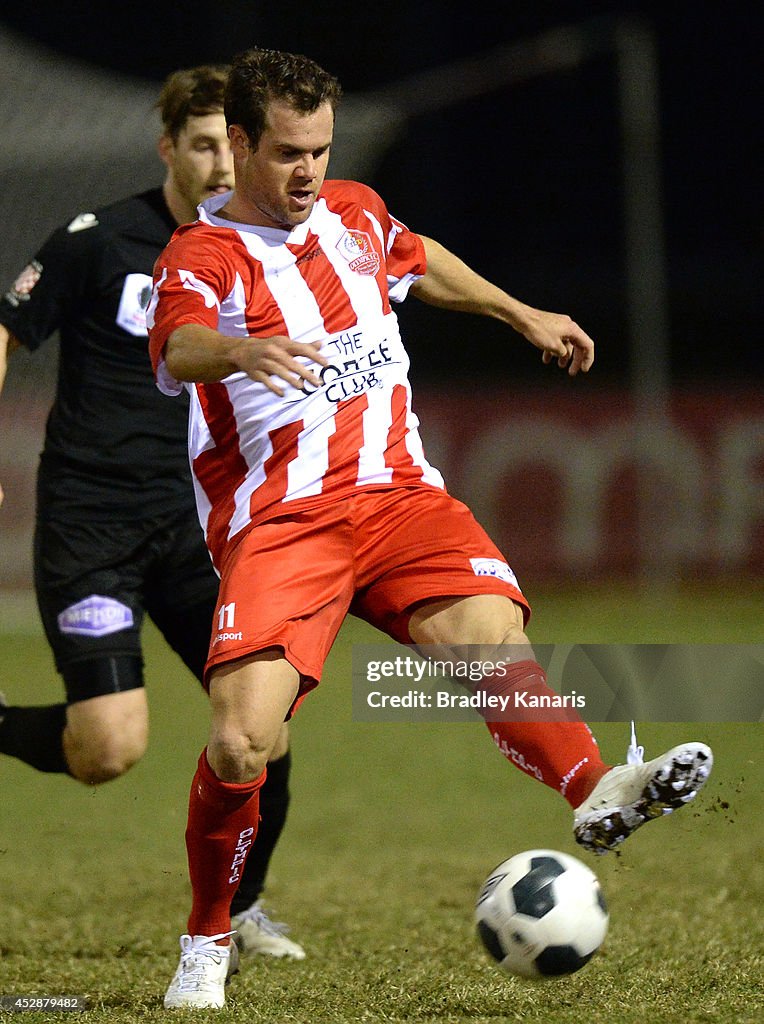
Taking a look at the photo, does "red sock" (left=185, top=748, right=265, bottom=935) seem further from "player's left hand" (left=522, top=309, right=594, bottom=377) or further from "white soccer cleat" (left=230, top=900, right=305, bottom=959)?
"player's left hand" (left=522, top=309, right=594, bottom=377)

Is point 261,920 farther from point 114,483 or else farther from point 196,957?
point 114,483

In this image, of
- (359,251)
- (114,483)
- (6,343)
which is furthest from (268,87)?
(114,483)

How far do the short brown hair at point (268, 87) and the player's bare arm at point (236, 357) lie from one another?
60 centimetres

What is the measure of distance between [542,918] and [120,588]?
1870mm

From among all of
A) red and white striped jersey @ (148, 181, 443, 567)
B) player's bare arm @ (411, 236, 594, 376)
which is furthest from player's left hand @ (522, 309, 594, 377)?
red and white striped jersey @ (148, 181, 443, 567)

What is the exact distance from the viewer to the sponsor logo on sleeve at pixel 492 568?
3.69 meters

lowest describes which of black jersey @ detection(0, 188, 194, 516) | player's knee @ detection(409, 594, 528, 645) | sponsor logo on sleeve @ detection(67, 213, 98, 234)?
player's knee @ detection(409, 594, 528, 645)

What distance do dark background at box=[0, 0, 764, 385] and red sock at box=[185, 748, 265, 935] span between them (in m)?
15.6

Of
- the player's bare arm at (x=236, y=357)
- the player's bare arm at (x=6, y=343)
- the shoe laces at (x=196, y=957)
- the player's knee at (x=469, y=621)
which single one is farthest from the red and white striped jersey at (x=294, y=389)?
the player's bare arm at (x=6, y=343)

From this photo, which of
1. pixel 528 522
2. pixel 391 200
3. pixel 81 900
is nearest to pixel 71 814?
pixel 81 900

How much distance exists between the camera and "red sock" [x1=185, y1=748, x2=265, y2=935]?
354 centimetres

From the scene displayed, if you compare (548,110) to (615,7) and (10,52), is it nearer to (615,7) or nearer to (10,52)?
(615,7)

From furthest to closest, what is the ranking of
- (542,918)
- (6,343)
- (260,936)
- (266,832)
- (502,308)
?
1. (6,343)
2. (266,832)
3. (260,936)
4. (502,308)
5. (542,918)

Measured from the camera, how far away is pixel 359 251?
3.84 meters
